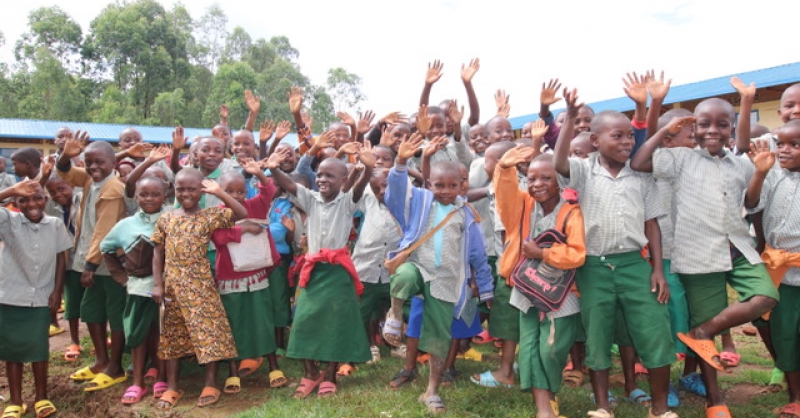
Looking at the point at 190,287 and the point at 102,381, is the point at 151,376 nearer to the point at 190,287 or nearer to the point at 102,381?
the point at 102,381

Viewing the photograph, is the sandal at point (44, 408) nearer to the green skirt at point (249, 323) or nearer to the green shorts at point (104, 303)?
the green shorts at point (104, 303)

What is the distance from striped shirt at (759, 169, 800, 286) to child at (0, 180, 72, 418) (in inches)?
192

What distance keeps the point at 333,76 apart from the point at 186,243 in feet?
140

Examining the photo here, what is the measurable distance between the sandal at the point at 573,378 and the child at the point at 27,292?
12.3 feet

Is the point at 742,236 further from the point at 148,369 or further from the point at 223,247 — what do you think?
the point at 148,369

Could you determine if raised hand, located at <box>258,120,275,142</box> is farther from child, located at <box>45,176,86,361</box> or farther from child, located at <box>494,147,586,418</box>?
child, located at <box>494,147,586,418</box>

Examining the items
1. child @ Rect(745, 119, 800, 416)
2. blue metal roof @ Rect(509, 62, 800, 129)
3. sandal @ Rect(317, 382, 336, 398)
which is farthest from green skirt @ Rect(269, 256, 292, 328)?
blue metal roof @ Rect(509, 62, 800, 129)

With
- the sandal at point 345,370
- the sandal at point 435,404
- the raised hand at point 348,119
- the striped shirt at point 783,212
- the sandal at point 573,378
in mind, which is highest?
the raised hand at point 348,119

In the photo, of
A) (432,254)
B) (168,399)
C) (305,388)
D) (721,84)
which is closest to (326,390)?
(305,388)

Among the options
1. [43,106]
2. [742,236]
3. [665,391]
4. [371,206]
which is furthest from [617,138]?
[43,106]

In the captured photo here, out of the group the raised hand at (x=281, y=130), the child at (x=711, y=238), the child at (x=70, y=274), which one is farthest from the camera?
the raised hand at (x=281, y=130)

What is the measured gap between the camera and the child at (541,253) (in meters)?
3.38

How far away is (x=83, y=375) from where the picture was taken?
15.4 feet

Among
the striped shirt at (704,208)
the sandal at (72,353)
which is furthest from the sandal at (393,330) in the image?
the sandal at (72,353)
